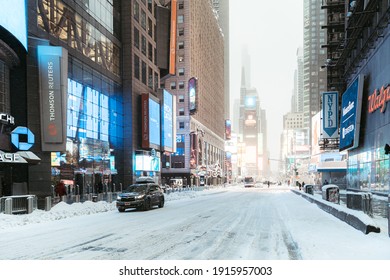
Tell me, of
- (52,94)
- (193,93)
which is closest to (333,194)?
(52,94)

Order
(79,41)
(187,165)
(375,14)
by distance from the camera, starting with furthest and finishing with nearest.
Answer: (187,165)
(79,41)
(375,14)

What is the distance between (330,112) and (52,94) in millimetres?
31683

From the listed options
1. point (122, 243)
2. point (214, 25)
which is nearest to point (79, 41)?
point (122, 243)

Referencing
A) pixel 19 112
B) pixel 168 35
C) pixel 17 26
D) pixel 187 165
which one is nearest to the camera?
pixel 17 26

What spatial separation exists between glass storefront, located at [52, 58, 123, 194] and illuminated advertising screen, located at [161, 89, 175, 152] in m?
12.8

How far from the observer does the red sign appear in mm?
24453

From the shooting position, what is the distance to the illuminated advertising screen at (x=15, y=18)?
79.8ft

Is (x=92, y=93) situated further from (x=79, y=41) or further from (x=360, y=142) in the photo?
(x=360, y=142)

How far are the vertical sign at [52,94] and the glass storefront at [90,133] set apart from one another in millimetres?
3505

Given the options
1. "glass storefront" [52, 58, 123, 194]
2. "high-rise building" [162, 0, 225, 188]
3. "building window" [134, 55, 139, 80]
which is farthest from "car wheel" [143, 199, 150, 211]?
"high-rise building" [162, 0, 225, 188]

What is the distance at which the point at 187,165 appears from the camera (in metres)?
96.4

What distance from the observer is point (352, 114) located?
34.4 metres

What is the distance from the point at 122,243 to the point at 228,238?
3401 millimetres

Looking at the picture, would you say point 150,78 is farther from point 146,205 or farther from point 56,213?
point 56,213
